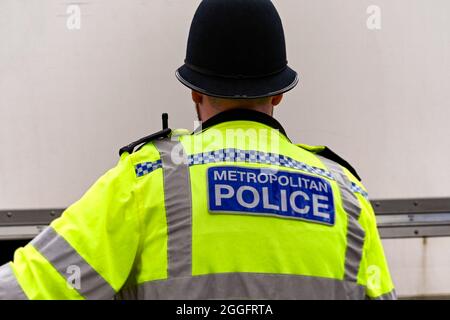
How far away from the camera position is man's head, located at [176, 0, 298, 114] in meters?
1.89

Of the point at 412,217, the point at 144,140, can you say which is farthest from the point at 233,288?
the point at 412,217

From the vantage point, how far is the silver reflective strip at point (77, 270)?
165 centimetres

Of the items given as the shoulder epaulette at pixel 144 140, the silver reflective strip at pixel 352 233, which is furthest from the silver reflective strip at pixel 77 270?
the silver reflective strip at pixel 352 233

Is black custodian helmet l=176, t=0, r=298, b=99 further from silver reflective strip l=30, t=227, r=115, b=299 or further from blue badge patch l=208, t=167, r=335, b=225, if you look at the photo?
silver reflective strip l=30, t=227, r=115, b=299

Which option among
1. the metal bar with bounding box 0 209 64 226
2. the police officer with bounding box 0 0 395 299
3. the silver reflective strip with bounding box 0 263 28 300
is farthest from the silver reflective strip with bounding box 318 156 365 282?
the metal bar with bounding box 0 209 64 226

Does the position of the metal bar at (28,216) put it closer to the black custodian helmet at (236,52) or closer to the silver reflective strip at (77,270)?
the black custodian helmet at (236,52)

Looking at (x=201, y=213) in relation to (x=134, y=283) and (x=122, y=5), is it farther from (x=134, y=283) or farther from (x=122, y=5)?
(x=122, y=5)

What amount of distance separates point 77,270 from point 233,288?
0.34 meters

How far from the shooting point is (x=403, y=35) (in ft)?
10.2

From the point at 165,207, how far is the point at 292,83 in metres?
0.50

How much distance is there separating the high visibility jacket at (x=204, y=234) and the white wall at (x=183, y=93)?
3.87 feet

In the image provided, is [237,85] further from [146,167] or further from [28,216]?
[28,216]

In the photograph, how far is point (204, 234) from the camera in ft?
5.61
